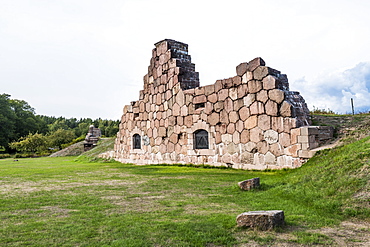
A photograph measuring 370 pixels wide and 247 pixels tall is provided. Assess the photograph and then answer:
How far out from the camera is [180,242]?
312cm

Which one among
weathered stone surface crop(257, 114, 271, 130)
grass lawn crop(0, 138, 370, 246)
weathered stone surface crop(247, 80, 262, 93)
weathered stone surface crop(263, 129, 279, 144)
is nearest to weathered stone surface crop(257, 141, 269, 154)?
weathered stone surface crop(263, 129, 279, 144)

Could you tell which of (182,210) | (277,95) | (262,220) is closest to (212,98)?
(277,95)

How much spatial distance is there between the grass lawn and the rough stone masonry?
283cm

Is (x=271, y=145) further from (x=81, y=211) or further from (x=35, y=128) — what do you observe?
(x=35, y=128)

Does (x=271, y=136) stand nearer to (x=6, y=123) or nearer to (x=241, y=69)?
(x=241, y=69)

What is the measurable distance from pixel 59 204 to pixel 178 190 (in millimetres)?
2331

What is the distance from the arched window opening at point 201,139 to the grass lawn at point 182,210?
455cm

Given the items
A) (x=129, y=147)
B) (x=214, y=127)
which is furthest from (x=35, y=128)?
(x=214, y=127)

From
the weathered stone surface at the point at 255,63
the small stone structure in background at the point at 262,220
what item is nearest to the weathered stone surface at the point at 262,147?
the weathered stone surface at the point at 255,63

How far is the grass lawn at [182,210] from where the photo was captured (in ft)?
10.7

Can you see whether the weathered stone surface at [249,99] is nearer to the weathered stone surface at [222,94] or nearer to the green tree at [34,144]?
the weathered stone surface at [222,94]

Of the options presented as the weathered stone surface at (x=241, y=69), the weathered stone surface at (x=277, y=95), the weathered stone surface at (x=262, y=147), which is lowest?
the weathered stone surface at (x=262, y=147)

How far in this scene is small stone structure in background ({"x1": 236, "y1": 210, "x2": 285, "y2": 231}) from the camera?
3.43 m

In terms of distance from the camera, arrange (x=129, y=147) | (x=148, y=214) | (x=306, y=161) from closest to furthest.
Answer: (x=148, y=214), (x=306, y=161), (x=129, y=147)
